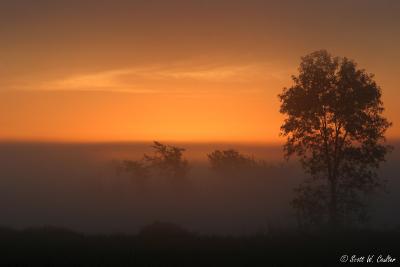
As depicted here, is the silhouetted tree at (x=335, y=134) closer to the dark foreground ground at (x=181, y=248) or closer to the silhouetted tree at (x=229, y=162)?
the dark foreground ground at (x=181, y=248)

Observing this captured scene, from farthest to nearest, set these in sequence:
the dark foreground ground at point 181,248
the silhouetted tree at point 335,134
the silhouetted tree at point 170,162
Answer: the silhouetted tree at point 170,162 < the silhouetted tree at point 335,134 < the dark foreground ground at point 181,248

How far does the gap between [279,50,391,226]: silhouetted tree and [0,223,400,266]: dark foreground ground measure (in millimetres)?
6829

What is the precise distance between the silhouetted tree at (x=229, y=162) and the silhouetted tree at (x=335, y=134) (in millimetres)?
71994

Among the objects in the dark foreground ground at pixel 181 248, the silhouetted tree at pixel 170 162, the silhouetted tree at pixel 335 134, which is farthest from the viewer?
the silhouetted tree at pixel 170 162

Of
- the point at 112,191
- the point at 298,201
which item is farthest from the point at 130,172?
the point at 298,201

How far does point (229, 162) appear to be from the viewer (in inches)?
4313

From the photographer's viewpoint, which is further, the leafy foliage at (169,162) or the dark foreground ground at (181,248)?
the leafy foliage at (169,162)

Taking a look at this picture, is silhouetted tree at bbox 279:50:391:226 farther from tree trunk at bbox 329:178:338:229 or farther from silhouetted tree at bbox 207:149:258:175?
silhouetted tree at bbox 207:149:258:175

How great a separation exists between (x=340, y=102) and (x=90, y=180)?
94.3 metres

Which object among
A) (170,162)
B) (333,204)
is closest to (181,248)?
(333,204)

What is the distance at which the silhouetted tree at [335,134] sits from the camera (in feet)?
115

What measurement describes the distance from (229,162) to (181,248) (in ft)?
287

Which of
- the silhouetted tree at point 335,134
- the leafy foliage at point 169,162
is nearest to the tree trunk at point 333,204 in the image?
the silhouetted tree at point 335,134

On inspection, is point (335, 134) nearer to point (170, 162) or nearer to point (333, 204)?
point (333, 204)
